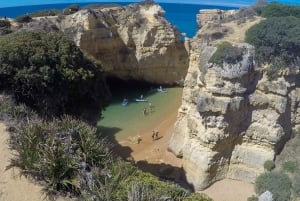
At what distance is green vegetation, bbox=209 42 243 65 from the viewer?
19641 mm

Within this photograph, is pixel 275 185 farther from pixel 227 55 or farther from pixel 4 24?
pixel 4 24

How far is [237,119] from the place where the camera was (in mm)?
20125

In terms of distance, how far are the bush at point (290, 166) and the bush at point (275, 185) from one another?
0.54 meters

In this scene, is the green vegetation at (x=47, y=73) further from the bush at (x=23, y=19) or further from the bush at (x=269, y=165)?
the bush at (x=23, y=19)

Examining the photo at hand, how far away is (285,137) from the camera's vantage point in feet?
67.7

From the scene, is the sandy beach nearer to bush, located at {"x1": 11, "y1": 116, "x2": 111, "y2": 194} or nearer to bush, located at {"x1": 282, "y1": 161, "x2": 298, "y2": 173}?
bush, located at {"x1": 11, "y1": 116, "x2": 111, "y2": 194}

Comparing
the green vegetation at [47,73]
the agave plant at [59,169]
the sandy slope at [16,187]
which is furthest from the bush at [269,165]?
the sandy slope at [16,187]

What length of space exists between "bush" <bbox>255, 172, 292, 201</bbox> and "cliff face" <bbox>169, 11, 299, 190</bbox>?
1113 millimetres

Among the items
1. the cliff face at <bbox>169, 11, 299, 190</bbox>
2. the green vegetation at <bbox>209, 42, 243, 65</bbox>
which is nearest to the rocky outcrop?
the cliff face at <bbox>169, 11, 299, 190</bbox>

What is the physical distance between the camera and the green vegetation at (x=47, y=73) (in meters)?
14.8

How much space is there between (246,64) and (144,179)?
11.4m

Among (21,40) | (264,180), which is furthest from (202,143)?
(21,40)

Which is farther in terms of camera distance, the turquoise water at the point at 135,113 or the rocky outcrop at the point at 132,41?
the rocky outcrop at the point at 132,41

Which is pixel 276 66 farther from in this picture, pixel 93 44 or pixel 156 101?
pixel 93 44
